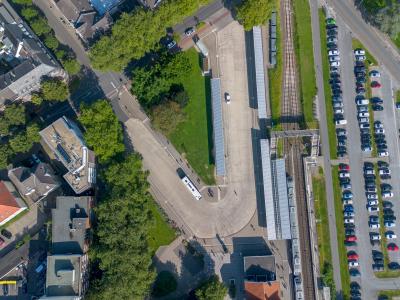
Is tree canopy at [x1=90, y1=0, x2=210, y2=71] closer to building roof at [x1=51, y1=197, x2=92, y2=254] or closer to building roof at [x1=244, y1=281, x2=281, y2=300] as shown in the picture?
building roof at [x1=51, y1=197, x2=92, y2=254]

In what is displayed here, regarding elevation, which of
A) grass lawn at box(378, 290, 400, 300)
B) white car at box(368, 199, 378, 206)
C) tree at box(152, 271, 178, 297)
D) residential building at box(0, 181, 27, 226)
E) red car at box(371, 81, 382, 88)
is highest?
residential building at box(0, 181, 27, 226)

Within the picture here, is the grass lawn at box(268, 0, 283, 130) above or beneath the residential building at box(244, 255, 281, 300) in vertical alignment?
above

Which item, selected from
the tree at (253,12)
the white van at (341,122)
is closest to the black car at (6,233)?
the tree at (253,12)

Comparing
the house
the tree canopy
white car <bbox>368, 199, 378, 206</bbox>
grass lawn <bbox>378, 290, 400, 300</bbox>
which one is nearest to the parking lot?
white car <bbox>368, 199, 378, 206</bbox>

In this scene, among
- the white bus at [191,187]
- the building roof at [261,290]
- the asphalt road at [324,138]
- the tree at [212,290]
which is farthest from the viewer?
the white bus at [191,187]

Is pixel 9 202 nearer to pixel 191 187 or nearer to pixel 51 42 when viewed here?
pixel 51 42

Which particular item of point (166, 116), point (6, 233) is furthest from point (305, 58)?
point (6, 233)

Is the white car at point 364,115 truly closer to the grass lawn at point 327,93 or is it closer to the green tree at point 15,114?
the grass lawn at point 327,93
